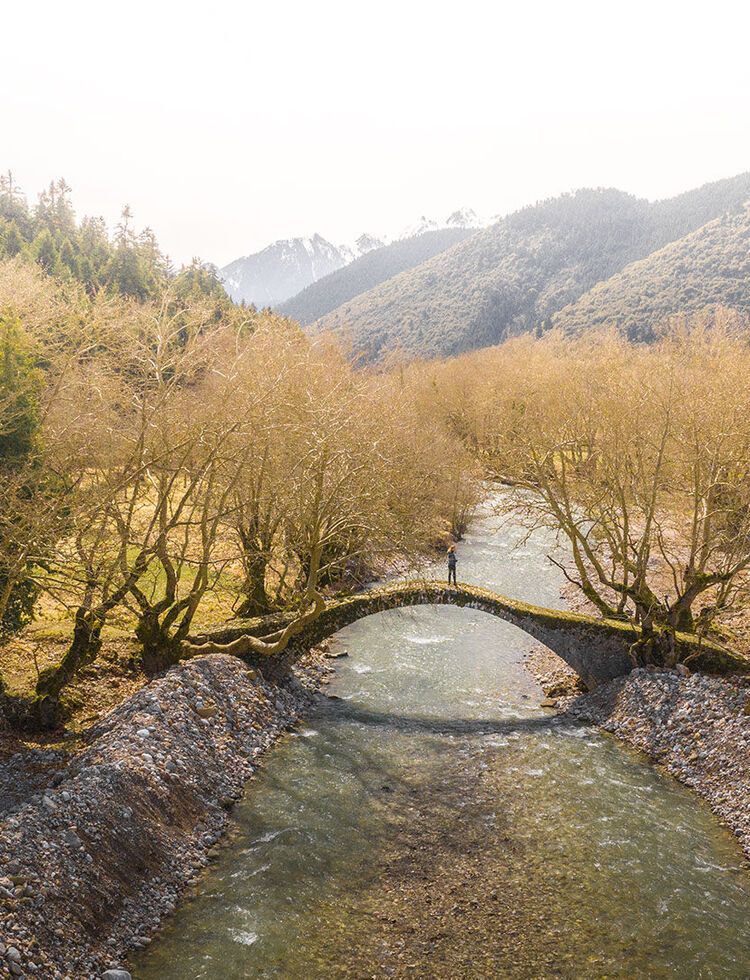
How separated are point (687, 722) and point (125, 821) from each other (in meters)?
14.8

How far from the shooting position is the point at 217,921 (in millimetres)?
12430

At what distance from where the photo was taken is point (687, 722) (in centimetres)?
1941

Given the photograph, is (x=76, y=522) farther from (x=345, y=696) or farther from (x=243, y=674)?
(x=345, y=696)

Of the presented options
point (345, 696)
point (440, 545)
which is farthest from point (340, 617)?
point (440, 545)

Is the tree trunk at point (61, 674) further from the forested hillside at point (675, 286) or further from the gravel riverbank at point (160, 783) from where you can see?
the forested hillside at point (675, 286)

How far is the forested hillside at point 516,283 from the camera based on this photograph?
156 metres

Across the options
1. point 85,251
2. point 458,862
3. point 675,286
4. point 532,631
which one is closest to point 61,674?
point 458,862

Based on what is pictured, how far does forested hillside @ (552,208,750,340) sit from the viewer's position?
10910 cm

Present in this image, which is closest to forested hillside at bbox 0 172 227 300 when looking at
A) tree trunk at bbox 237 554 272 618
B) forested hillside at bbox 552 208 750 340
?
tree trunk at bbox 237 554 272 618

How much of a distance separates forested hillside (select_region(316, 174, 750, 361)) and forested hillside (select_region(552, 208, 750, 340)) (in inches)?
530

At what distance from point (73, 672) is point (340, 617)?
27.8 ft

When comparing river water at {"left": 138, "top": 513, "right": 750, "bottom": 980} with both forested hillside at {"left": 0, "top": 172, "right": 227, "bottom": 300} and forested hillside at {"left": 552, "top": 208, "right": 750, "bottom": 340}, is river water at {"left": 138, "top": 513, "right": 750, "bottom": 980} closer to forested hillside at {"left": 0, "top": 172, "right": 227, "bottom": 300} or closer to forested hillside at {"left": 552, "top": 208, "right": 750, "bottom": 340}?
forested hillside at {"left": 0, "top": 172, "right": 227, "bottom": 300}

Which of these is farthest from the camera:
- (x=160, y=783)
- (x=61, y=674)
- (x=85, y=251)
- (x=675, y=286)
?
(x=675, y=286)

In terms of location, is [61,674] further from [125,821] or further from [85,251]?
[85,251]
